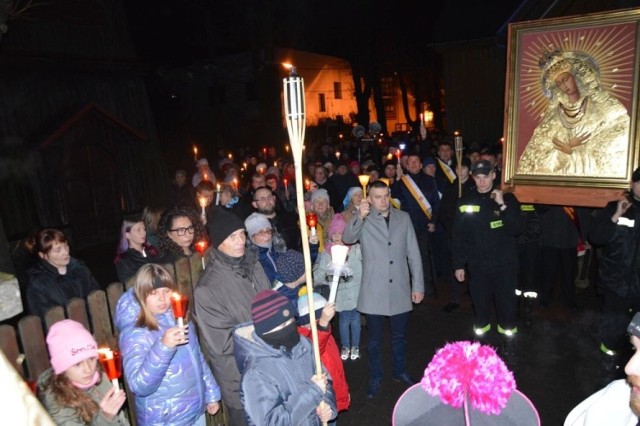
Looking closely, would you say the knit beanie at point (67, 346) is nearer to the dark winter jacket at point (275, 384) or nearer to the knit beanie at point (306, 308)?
the dark winter jacket at point (275, 384)

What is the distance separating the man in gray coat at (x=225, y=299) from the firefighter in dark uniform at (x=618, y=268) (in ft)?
12.4

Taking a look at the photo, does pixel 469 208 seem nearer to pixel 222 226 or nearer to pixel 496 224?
pixel 496 224

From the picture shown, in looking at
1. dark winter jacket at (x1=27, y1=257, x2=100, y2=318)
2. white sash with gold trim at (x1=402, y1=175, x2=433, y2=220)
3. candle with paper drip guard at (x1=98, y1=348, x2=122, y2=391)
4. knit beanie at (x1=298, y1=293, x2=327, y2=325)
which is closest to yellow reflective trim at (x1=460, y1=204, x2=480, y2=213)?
white sash with gold trim at (x1=402, y1=175, x2=433, y2=220)

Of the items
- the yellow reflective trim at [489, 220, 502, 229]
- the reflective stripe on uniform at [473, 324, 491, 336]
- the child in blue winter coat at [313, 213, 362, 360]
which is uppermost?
the yellow reflective trim at [489, 220, 502, 229]

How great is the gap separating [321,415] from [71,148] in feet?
40.4

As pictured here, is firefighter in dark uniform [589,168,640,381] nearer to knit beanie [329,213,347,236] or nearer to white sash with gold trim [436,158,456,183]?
knit beanie [329,213,347,236]

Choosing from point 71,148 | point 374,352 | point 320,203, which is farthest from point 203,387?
point 71,148

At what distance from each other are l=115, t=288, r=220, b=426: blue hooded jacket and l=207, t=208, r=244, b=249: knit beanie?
74cm

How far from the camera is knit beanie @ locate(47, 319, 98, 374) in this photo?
298cm

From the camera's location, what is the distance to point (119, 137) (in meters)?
14.1

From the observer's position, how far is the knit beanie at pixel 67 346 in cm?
298

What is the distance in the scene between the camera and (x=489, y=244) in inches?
230

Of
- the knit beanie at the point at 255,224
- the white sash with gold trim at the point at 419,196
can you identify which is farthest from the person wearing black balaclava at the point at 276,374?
the white sash with gold trim at the point at 419,196

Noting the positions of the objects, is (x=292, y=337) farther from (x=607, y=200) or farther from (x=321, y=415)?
(x=607, y=200)
